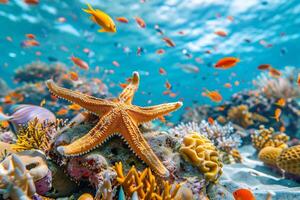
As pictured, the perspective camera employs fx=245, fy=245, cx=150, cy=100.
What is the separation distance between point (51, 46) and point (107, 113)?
105 feet

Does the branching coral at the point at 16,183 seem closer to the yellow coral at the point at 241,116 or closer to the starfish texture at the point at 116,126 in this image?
the starfish texture at the point at 116,126

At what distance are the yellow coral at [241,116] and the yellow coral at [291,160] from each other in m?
5.45

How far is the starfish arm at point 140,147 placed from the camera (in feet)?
9.80

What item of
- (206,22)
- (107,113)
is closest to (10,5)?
(206,22)

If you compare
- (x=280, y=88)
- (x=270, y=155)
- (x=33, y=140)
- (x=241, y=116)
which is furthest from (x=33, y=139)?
(x=280, y=88)

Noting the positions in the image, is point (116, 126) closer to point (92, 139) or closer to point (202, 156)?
point (92, 139)

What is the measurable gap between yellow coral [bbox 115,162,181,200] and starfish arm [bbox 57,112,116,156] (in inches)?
15.1

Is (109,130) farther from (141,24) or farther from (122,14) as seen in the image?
(122,14)

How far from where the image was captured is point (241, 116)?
10391 mm

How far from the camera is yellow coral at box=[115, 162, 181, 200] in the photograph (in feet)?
9.53

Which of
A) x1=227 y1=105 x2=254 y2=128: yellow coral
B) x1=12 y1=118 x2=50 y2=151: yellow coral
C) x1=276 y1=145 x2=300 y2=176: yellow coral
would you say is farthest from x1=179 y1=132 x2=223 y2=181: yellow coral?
x1=227 y1=105 x2=254 y2=128: yellow coral

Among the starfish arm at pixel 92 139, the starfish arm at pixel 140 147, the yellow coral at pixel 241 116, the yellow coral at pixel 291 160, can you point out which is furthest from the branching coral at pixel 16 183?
the yellow coral at pixel 241 116

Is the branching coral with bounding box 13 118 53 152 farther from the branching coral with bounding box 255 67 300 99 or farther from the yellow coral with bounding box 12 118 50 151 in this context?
the branching coral with bounding box 255 67 300 99

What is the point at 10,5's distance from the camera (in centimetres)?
2212
